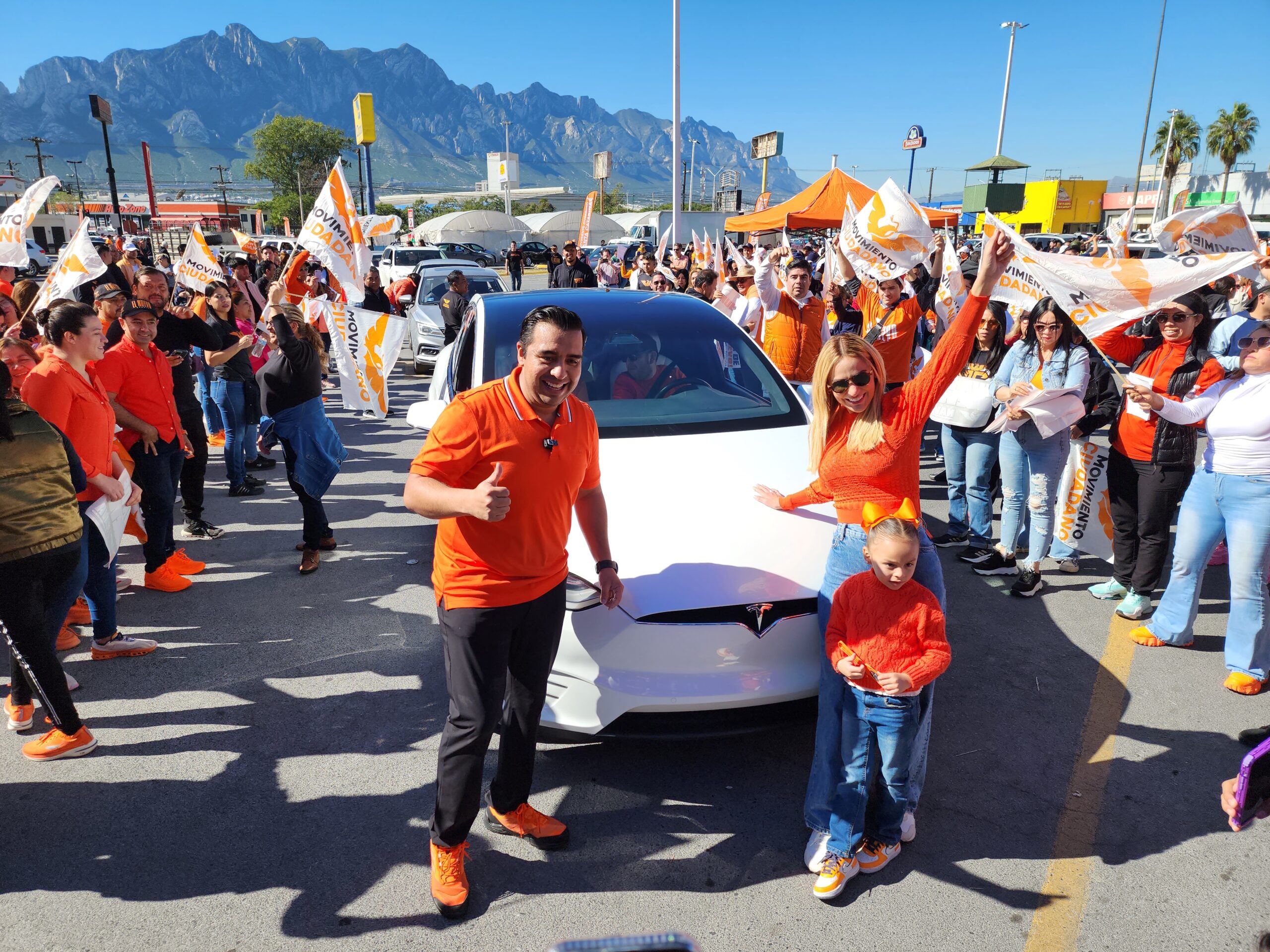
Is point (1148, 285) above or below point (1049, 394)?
above

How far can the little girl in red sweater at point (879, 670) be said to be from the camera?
2.48 meters

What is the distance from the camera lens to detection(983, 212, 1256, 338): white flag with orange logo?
338cm

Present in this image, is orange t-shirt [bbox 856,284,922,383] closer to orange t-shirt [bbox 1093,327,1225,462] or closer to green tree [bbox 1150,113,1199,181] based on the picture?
orange t-shirt [bbox 1093,327,1225,462]

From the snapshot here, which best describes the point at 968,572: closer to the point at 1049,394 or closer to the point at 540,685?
the point at 1049,394

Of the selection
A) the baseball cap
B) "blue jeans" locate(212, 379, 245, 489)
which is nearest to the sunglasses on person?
the baseball cap

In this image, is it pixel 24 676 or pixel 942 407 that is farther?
pixel 942 407

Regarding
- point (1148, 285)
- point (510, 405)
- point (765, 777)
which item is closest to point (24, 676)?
point (510, 405)

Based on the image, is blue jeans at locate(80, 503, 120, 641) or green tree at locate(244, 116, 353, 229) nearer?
blue jeans at locate(80, 503, 120, 641)

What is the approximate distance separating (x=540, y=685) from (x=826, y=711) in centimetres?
98

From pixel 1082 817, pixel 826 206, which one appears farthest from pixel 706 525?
pixel 826 206

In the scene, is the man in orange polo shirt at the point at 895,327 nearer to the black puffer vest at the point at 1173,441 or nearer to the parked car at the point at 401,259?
the black puffer vest at the point at 1173,441

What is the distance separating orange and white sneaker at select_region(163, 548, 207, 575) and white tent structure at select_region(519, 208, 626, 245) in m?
49.2

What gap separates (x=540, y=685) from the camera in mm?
2635

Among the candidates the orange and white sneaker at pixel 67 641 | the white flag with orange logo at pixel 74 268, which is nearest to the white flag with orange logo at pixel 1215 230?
the orange and white sneaker at pixel 67 641
